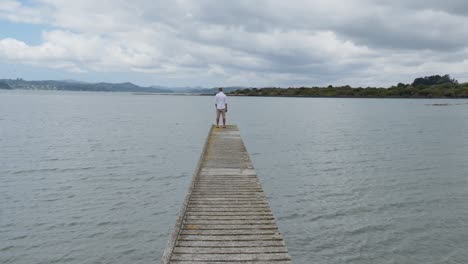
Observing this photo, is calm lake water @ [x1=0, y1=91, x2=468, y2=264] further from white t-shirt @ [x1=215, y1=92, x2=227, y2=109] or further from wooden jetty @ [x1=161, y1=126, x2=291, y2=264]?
white t-shirt @ [x1=215, y1=92, x2=227, y2=109]

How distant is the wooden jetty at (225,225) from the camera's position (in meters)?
7.75

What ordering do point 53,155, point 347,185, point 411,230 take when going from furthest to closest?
point 53,155, point 347,185, point 411,230

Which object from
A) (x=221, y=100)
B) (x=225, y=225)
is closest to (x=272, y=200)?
(x=225, y=225)

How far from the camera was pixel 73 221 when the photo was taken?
46.8 feet

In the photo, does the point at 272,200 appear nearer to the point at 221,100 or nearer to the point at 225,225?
the point at 225,225

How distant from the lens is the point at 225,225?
9344 millimetres

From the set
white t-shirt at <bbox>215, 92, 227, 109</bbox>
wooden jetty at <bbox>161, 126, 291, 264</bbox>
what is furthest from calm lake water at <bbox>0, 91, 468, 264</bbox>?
white t-shirt at <bbox>215, 92, 227, 109</bbox>

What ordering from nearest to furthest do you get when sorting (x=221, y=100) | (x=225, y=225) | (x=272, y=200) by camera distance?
1. (x=225, y=225)
2. (x=272, y=200)
3. (x=221, y=100)

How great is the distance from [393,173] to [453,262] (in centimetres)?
1178

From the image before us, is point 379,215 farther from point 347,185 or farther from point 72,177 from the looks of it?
point 72,177

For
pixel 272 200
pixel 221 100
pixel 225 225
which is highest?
pixel 221 100

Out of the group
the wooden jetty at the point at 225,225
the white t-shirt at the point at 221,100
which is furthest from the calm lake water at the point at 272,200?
the white t-shirt at the point at 221,100

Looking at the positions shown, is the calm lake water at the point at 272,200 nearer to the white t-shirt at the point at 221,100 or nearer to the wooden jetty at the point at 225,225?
the wooden jetty at the point at 225,225

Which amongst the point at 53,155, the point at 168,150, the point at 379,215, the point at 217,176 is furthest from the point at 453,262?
the point at 53,155
